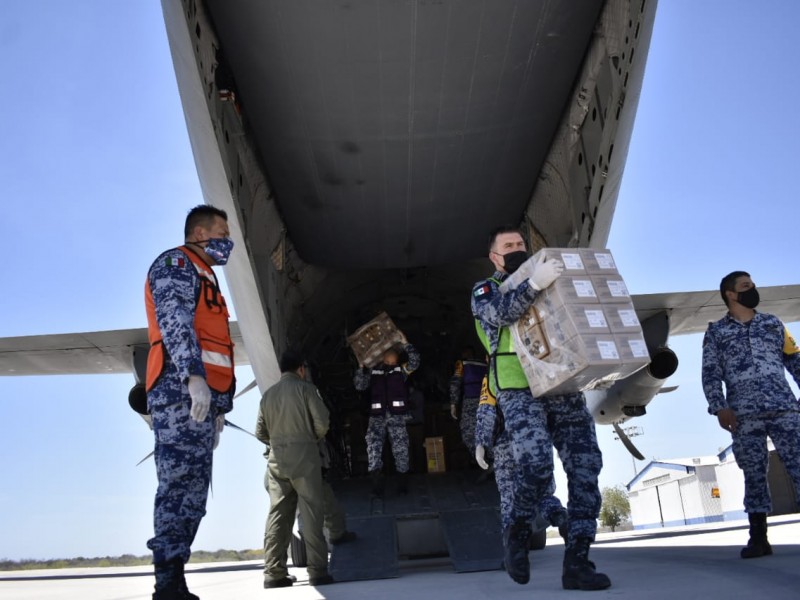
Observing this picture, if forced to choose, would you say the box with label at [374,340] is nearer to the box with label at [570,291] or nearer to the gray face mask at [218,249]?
the gray face mask at [218,249]

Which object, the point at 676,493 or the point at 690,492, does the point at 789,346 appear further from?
the point at 676,493

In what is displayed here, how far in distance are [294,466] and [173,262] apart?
8.19ft

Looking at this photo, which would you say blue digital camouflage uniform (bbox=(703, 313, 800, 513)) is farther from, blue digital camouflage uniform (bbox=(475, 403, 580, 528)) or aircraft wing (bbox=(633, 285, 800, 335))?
aircraft wing (bbox=(633, 285, 800, 335))

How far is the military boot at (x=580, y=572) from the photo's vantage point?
333 cm

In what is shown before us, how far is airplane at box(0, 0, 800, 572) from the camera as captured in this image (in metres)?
4.82

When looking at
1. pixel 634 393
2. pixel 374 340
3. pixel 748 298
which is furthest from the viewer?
pixel 374 340

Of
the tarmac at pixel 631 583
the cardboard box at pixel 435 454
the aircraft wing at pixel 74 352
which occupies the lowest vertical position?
the tarmac at pixel 631 583

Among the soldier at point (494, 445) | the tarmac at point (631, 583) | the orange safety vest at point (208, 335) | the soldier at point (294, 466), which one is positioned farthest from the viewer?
the soldier at point (294, 466)

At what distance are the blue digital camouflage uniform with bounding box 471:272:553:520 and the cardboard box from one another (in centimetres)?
542

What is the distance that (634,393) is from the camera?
826 cm

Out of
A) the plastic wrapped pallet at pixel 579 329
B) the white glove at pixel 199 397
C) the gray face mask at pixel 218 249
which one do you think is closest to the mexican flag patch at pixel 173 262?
the gray face mask at pixel 218 249

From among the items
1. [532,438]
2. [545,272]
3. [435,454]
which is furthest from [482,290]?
[435,454]

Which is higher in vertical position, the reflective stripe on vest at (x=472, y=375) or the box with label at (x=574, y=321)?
the reflective stripe on vest at (x=472, y=375)

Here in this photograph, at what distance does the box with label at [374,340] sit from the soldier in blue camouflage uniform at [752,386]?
13.9 feet
